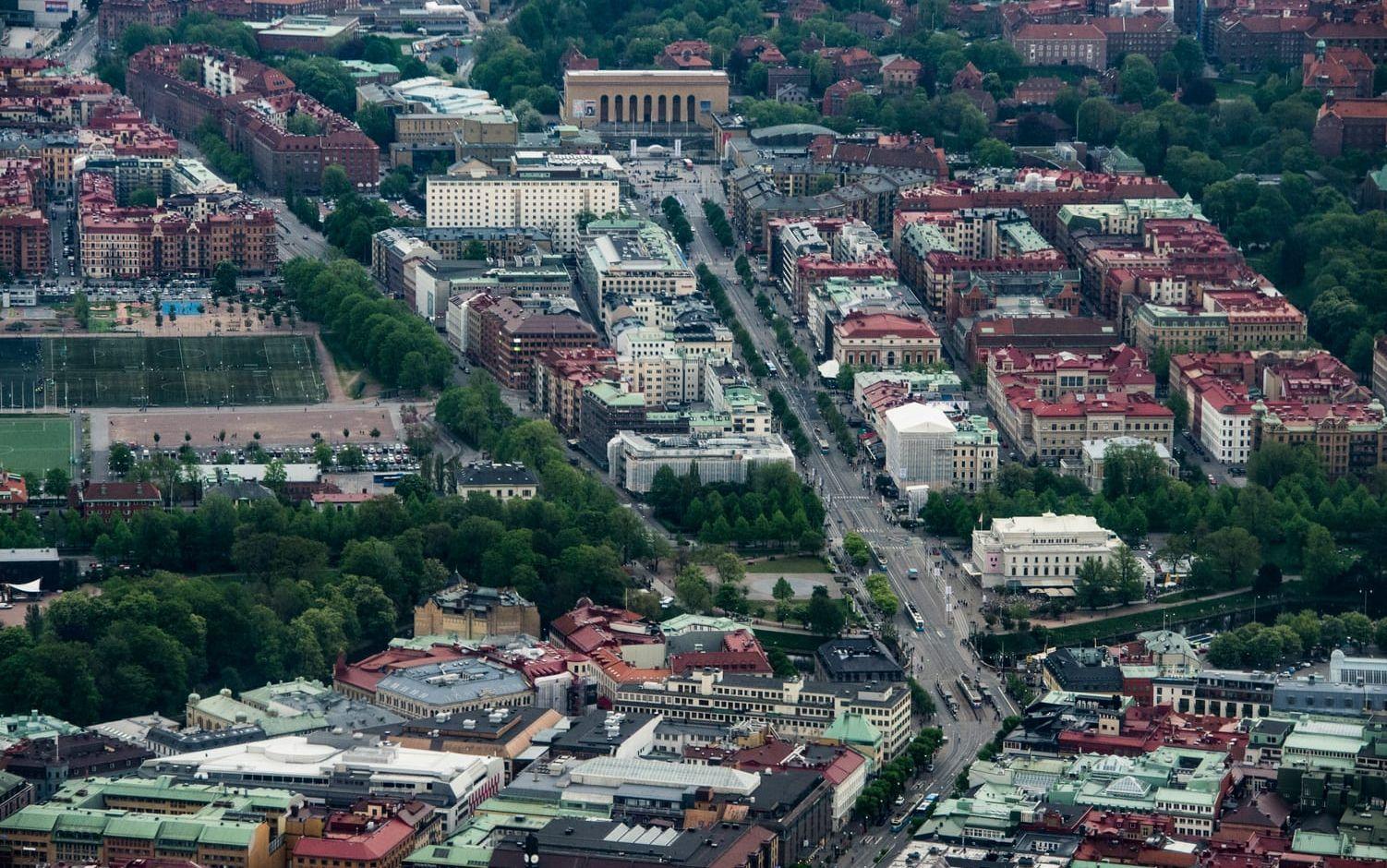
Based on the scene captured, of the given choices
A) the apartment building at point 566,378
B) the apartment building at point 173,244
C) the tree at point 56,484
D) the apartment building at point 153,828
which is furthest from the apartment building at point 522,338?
the apartment building at point 153,828

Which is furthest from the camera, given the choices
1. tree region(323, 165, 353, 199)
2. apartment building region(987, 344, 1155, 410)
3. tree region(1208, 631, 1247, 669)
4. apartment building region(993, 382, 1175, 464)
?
tree region(323, 165, 353, 199)

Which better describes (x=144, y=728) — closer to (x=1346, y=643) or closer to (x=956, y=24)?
(x=1346, y=643)

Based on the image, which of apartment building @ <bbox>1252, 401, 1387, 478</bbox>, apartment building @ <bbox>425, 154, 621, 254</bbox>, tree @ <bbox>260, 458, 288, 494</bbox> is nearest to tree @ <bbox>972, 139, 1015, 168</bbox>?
apartment building @ <bbox>425, 154, 621, 254</bbox>

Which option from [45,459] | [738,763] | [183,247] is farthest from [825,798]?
[183,247]

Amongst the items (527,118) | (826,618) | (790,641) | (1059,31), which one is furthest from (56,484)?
(1059,31)

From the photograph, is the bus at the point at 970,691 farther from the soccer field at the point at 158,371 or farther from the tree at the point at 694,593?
the soccer field at the point at 158,371

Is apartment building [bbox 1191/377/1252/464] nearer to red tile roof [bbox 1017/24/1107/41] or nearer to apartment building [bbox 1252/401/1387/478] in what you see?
apartment building [bbox 1252/401/1387/478]
